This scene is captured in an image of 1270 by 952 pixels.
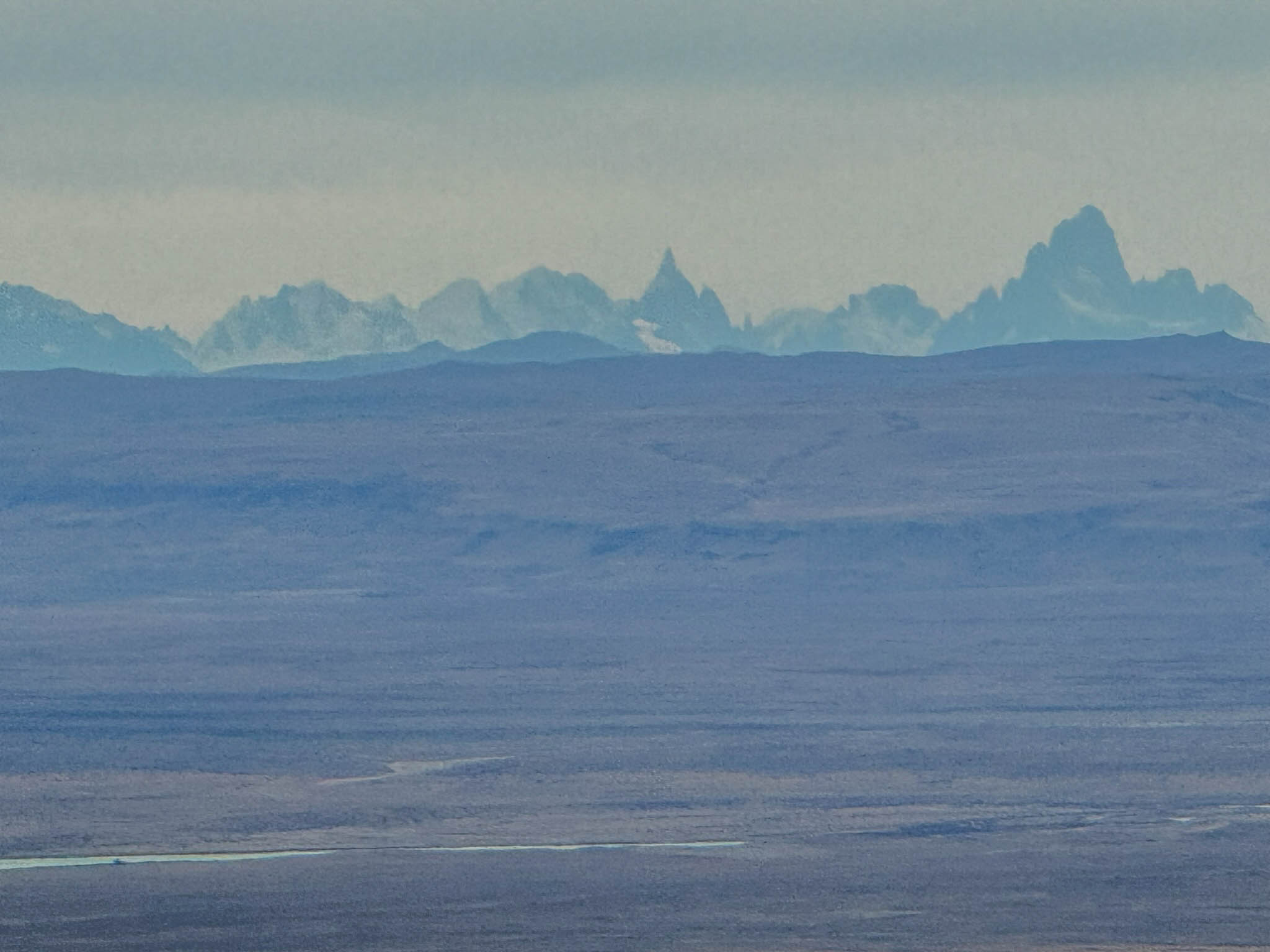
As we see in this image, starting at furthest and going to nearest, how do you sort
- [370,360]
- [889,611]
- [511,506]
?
[370,360], [511,506], [889,611]

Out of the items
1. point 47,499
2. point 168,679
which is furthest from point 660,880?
point 47,499

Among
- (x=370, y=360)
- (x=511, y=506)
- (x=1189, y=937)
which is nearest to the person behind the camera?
(x=1189, y=937)

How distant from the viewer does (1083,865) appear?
35188 millimetres

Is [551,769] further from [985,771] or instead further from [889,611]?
[889,611]

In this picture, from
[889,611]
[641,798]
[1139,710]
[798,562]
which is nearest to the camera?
[641,798]

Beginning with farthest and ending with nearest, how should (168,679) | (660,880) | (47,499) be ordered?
(47,499) < (168,679) < (660,880)

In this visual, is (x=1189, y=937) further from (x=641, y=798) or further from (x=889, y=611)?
(x=889, y=611)

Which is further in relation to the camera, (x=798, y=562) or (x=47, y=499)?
(x=47, y=499)

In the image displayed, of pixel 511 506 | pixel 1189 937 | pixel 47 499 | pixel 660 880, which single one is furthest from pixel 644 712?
pixel 47 499

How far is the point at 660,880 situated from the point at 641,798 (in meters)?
6.97

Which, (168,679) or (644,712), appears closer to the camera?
(644,712)

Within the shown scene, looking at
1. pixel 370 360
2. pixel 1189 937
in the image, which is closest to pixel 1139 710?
pixel 1189 937

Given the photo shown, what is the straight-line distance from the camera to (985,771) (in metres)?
43.8

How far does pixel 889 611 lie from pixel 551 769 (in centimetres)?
3262
